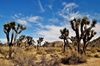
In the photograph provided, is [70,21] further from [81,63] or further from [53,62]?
[53,62]

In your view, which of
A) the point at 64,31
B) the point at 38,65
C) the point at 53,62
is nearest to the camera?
the point at 38,65

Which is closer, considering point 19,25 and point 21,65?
point 21,65

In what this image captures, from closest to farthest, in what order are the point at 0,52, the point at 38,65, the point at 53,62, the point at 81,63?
1. the point at 38,65
2. the point at 53,62
3. the point at 81,63
4. the point at 0,52

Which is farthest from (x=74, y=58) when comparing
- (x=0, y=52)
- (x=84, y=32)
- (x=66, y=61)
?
(x=0, y=52)

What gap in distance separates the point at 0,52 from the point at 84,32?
14057 millimetres

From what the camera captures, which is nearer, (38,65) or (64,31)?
(38,65)

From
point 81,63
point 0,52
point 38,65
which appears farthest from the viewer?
point 0,52

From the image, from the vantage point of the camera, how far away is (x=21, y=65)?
14406 millimetres

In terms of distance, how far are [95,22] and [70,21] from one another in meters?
3.26

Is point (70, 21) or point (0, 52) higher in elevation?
point (70, 21)

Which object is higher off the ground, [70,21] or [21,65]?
[70,21]

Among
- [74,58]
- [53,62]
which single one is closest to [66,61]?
[74,58]

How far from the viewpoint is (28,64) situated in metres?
14.5

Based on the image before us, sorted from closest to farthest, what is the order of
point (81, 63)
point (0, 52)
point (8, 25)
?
point (81, 63) → point (8, 25) → point (0, 52)
